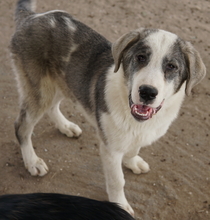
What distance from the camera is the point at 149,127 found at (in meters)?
3.13

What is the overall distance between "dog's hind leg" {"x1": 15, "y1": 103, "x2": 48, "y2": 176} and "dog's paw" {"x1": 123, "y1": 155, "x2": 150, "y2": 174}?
976mm

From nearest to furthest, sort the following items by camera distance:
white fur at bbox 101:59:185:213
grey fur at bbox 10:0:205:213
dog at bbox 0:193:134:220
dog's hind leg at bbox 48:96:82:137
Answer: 1. dog at bbox 0:193:134:220
2. grey fur at bbox 10:0:205:213
3. white fur at bbox 101:59:185:213
4. dog's hind leg at bbox 48:96:82:137

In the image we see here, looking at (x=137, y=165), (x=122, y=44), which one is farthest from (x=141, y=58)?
(x=137, y=165)

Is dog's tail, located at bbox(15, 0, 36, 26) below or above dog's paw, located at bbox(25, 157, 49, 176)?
above

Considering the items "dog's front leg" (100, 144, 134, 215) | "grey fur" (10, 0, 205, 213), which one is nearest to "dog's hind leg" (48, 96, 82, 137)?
"grey fur" (10, 0, 205, 213)

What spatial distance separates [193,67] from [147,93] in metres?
0.53

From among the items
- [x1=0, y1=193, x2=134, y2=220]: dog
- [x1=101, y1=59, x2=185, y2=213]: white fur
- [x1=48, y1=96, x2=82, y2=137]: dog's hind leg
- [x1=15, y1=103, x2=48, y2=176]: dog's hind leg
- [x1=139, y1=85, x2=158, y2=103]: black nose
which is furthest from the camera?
[x1=48, y1=96, x2=82, y2=137]: dog's hind leg

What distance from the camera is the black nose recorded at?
101 inches

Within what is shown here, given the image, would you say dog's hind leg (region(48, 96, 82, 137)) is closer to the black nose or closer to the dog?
the black nose

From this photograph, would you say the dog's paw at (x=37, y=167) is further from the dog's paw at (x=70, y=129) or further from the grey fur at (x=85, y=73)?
the dog's paw at (x=70, y=129)

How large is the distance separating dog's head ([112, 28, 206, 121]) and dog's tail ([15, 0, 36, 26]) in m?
1.40

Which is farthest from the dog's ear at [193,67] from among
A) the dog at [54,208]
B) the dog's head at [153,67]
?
the dog at [54,208]

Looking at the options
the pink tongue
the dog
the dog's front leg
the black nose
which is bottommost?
the dog's front leg

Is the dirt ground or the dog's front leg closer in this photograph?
the dog's front leg
